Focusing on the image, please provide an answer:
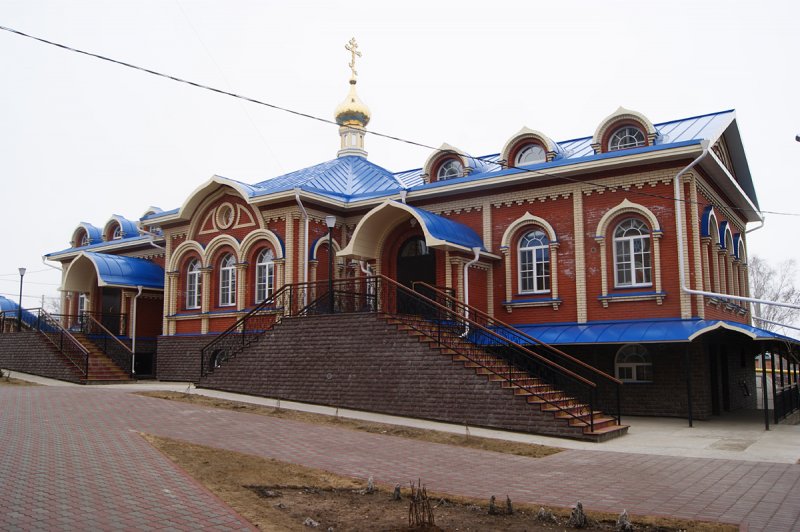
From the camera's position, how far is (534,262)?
58.9 feet

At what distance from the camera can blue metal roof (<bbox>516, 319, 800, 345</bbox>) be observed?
1414 centimetres

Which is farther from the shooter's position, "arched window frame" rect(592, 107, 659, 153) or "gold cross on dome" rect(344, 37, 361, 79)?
"gold cross on dome" rect(344, 37, 361, 79)

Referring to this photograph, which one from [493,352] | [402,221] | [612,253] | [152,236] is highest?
[152,236]

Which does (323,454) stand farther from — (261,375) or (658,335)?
(658,335)

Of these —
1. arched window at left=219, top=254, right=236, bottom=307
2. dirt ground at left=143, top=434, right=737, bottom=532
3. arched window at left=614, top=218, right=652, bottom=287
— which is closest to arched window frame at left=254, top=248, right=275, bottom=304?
arched window at left=219, top=254, right=236, bottom=307

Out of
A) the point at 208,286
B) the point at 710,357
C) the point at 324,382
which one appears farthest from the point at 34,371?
the point at 710,357

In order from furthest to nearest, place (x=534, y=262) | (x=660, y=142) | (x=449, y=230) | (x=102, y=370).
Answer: (x=102, y=370), (x=534, y=262), (x=449, y=230), (x=660, y=142)

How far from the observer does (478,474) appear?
9.24m

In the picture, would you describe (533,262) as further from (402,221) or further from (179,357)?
(179,357)

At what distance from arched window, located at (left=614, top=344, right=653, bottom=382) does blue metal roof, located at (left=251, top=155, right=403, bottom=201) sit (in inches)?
295

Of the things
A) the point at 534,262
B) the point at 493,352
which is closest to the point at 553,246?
the point at 534,262

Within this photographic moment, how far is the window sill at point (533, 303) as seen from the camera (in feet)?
56.7

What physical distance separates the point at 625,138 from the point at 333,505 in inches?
513

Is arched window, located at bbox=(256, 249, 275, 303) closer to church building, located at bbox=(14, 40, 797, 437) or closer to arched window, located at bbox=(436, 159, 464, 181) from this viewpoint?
church building, located at bbox=(14, 40, 797, 437)
